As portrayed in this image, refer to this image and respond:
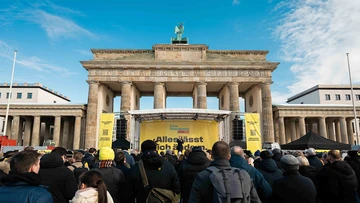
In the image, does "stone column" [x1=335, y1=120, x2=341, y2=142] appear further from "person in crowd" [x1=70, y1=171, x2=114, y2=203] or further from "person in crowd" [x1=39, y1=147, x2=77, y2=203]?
"person in crowd" [x1=70, y1=171, x2=114, y2=203]

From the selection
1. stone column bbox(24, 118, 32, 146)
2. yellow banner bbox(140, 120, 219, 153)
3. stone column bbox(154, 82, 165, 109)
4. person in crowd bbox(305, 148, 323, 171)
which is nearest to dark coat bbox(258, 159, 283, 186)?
person in crowd bbox(305, 148, 323, 171)

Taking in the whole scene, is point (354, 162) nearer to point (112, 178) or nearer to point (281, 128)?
point (112, 178)

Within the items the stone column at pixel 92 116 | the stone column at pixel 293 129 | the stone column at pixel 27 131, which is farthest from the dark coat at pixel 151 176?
the stone column at pixel 293 129

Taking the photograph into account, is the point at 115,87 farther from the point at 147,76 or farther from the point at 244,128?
Answer: the point at 244,128

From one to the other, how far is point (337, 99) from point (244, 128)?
50809 mm

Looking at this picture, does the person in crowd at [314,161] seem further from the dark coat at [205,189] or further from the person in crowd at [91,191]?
the person in crowd at [91,191]

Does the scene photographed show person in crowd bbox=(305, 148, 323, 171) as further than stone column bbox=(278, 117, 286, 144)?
No

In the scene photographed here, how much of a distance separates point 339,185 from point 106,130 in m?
20.4

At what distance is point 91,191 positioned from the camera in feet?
9.32

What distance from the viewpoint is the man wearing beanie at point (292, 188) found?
3.72 meters

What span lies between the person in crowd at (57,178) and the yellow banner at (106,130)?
61.0 feet

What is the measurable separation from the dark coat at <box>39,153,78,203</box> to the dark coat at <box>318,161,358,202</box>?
177 inches

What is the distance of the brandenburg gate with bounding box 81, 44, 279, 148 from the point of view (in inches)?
1415

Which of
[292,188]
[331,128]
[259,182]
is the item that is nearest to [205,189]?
[259,182]
